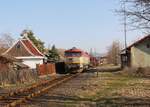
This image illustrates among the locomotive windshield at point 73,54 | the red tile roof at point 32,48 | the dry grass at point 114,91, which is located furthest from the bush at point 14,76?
the red tile roof at point 32,48

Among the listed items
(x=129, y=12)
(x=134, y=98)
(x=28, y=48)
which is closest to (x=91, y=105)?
(x=134, y=98)

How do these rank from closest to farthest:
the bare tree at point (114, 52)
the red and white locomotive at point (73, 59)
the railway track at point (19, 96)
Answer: the railway track at point (19, 96)
the red and white locomotive at point (73, 59)
the bare tree at point (114, 52)

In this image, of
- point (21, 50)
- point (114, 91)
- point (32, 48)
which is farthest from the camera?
point (32, 48)

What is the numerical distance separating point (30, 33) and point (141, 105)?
8189 centimetres

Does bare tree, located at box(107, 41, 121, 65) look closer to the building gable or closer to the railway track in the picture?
the building gable

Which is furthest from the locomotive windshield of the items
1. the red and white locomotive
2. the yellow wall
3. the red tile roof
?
the yellow wall

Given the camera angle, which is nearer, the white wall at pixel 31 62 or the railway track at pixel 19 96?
the railway track at pixel 19 96

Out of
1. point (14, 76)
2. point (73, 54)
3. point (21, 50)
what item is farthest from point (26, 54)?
point (14, 76)

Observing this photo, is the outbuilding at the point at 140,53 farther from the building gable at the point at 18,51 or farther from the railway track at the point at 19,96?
the railway track at the point at 19,96

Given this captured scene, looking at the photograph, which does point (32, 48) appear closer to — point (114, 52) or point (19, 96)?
point (19, 96)

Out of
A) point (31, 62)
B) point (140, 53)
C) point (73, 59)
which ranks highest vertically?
point (140, 53)

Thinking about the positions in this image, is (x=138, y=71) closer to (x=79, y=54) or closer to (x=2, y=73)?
(x=79, y=54)

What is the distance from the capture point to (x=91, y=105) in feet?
56.6

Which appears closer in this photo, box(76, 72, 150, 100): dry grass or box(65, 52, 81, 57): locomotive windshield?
box(76, 72, 150, 100): dry grass
